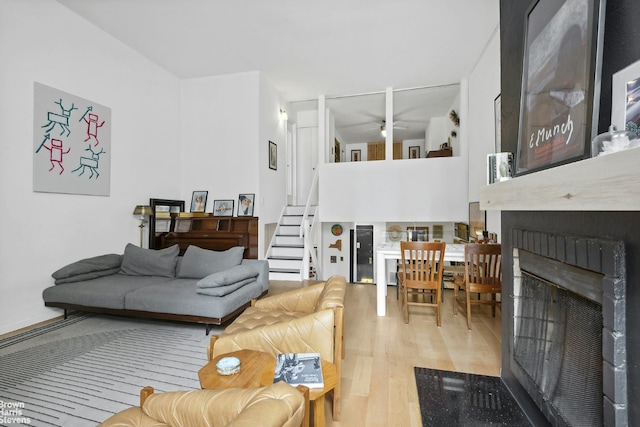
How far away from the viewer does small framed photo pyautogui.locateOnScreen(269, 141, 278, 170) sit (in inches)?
219

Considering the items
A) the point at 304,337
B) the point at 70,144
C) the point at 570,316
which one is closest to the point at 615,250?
the point at 570,316

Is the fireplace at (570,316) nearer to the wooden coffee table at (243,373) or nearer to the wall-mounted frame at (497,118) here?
the wooden coffee table at (243,373)

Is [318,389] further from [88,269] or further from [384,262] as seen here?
[88,269]

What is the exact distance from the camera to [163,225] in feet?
15.6

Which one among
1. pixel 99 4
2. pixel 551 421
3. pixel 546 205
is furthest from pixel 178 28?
pixel 551 421

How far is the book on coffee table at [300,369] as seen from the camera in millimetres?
1341

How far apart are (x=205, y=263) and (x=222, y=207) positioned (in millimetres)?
1846

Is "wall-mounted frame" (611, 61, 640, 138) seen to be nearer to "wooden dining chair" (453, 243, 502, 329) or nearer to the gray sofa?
"wooden dining chair" (453, 243, 502, 329)

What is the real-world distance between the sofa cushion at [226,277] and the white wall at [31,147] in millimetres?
1895

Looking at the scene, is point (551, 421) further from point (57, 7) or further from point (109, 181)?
point (57, 7)

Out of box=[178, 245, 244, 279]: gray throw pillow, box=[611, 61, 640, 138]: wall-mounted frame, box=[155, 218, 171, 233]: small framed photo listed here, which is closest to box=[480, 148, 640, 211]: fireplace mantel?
box=[611, 61, 640, 138]: wall-mounted frame

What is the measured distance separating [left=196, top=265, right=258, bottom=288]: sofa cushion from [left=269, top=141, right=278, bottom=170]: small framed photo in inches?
111

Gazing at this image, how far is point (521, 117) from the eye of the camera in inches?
67.5

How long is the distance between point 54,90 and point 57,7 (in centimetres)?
101
